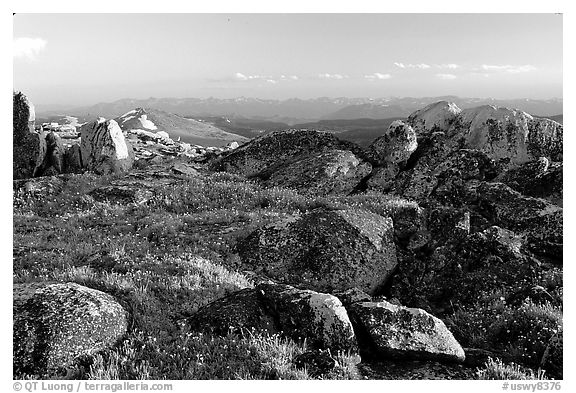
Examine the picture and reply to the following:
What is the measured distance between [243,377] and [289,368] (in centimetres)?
84

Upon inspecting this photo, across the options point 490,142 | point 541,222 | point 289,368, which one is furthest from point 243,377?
point 490,142

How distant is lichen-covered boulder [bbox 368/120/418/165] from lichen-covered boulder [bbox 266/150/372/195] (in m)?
1.18

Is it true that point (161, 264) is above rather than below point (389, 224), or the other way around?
below

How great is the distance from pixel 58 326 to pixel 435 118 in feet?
93.7

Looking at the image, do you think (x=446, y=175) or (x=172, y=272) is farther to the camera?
(x=446, y=175)

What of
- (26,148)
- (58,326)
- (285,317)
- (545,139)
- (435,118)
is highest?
(435,118)

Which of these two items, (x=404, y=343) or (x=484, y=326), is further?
(x=484, y=326)

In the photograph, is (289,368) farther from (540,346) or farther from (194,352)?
(540,346)

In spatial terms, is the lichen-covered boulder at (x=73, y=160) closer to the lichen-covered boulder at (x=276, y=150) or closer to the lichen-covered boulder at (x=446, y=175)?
the lichen-covered boulder at (x=276, y=150)

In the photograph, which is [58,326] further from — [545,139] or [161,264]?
[545,139]

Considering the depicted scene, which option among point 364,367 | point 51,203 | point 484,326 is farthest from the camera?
point 51,203

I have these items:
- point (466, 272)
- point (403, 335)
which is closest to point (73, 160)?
point (466, 272)

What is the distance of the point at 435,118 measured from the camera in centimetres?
3058

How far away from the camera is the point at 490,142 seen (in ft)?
85.1
